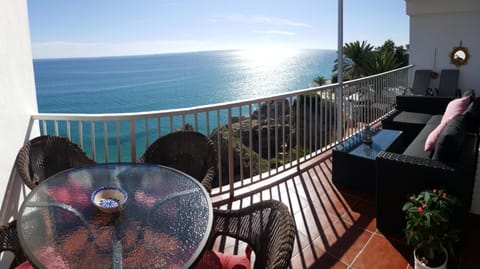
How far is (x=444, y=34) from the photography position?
27.3 ft

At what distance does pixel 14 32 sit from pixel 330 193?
10.3ft

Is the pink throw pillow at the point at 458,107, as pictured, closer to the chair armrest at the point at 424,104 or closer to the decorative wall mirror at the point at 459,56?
the chair armrest at the point at 424,104

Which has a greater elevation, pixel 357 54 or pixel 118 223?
pixel 357 54

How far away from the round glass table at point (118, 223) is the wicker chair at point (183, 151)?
620mm

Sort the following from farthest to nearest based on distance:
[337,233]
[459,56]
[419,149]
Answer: [459,56], [419,149], [337,233]

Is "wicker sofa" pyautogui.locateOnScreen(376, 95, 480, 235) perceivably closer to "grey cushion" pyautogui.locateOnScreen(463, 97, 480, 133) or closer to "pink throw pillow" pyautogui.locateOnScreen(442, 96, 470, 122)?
"grey cushion" pyautogui.locateOnScreen(463, 97, 480, 133)

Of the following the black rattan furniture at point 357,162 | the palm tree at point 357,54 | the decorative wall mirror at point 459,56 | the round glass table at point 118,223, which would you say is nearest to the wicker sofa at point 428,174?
the black rattan furniture at point 357,162

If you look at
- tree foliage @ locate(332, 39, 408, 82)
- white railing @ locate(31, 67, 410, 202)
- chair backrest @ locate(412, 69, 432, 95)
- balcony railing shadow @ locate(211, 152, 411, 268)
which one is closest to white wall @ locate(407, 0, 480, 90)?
chair backrest @ locate(412, 69, 432, 95)

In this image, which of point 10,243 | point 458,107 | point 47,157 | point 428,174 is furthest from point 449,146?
point 47,157

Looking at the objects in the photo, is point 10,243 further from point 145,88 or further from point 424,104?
point 145,88

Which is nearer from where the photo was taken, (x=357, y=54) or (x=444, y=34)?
(x=444, y=34)

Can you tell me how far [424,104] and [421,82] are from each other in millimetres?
3410

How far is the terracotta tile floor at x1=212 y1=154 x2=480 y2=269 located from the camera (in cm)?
231

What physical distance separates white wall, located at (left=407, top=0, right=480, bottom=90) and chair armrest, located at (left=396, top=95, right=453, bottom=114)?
3.66m
